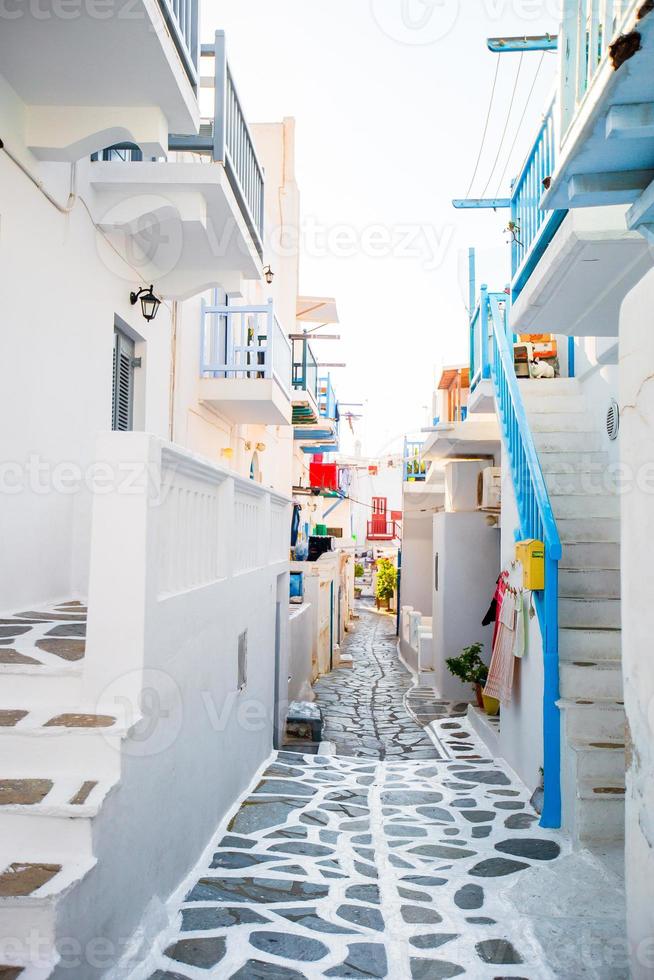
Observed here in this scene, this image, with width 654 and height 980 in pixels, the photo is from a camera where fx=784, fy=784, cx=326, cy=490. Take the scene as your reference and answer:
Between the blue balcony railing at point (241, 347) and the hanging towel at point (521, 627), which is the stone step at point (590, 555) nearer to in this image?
the hanging towel at point (521, 627)

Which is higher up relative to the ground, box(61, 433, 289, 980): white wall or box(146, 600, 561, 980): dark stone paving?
box(61, 433, 289, 980): white wall

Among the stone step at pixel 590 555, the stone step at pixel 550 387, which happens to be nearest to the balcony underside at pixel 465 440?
the stone step at pixel 550 387

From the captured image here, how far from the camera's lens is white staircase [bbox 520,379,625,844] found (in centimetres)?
541

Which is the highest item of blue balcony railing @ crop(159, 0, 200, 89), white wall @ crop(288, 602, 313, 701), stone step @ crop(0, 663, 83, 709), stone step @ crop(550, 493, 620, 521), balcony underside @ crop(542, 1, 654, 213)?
blue balcony railing @ crop(159, 0, 200, 89)

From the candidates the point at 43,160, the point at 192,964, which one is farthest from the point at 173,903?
the point at 43,160

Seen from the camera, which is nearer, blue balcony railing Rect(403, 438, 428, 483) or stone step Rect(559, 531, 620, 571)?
stone step Rect(559, 531, 620, 571)

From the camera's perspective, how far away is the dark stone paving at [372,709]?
1073 cm

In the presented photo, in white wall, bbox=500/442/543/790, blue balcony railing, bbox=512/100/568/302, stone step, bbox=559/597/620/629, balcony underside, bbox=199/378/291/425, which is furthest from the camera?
balcony underside, bbox=199/378/291/425

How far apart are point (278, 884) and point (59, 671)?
1943mm

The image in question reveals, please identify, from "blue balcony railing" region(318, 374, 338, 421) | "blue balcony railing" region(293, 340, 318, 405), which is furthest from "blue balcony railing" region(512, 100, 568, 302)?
"blue balcony railing" region(318, 374, 338, 421)

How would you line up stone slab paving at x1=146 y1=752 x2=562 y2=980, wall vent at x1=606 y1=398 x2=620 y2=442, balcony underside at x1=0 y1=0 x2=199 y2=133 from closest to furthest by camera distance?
stone slab paving at x1=146 y1=752 x2=562 y2=980, balcony underside at x1=0 y1=0 x2=199 y2=133, wall vent at x1=606 y1=398 x2=620 y2=442

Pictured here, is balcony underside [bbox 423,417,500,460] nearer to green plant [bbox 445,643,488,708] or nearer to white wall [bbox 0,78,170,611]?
green plant [bbox 445,643,488,708]

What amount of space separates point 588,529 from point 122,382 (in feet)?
16.6

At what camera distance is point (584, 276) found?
228 inches
